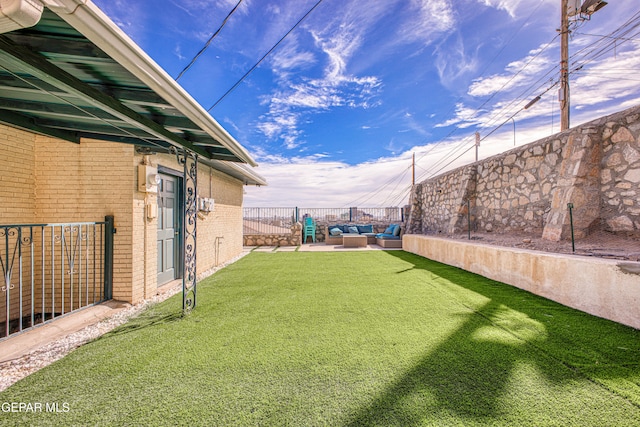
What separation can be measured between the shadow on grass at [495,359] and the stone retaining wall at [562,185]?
2.03 m

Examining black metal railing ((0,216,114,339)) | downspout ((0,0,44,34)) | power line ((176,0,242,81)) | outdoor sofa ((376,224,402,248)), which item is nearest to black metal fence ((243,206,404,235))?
outdoor sofa ((376,224,402,248))

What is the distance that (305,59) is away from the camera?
316 inches

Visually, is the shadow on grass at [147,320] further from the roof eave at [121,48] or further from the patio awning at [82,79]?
the roof eave at [121,48]

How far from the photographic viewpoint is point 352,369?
6.57 ft

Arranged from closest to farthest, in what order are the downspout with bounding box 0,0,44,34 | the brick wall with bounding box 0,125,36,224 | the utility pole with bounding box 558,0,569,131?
1. the downspout with bounding box 0,0,44,34
2. the brick wall with bounding box 0,125,36,224
3. the utility pole with bounding box 558,0,569,131

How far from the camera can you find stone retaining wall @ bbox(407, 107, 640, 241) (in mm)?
3869

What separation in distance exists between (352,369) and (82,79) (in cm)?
315

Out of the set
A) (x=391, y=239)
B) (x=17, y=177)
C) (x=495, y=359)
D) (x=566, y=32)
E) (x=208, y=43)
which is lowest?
(x=495, y=359)

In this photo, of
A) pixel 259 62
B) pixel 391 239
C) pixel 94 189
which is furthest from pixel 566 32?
pixel 94 189

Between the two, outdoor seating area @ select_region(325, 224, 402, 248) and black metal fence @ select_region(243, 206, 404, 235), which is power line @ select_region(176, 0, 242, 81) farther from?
black metal fence @ select_region(243, 206, 404, 235)

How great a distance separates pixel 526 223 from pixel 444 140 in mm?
11980

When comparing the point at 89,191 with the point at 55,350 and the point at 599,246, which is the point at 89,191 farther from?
the point at 599,246

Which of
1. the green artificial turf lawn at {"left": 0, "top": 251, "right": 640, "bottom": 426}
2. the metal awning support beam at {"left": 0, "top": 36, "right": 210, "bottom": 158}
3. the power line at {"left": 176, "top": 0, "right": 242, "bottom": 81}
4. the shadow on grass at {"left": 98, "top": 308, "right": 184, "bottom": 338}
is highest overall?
the power line at {"left": 176, "top": 0, "right": 242, "bottom": 81}

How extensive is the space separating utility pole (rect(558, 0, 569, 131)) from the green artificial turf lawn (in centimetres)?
647
